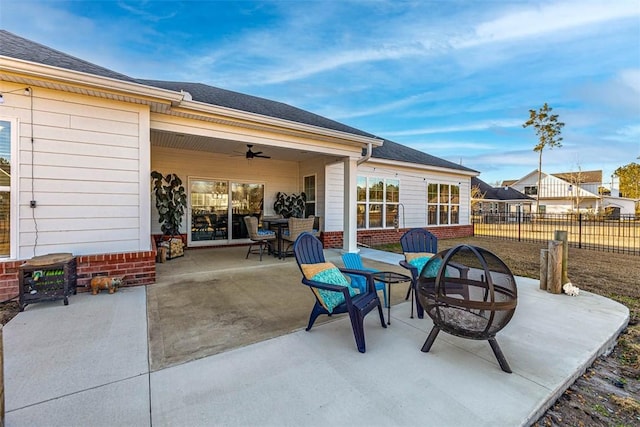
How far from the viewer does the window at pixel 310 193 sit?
9383 mm

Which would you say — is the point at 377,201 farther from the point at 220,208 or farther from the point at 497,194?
the point at 497,194

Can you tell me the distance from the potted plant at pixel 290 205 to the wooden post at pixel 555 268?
22.5ft

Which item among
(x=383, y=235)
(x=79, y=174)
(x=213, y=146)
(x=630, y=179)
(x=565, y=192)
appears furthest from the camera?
(x=630, y=179)

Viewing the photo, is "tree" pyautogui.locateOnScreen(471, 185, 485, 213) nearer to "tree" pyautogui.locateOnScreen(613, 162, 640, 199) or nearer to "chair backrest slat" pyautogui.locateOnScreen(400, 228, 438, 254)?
"chair backrest slat" pyautogui.locateOnScreen(400, 228, 438, 254)

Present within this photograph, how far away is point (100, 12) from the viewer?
20.6ft

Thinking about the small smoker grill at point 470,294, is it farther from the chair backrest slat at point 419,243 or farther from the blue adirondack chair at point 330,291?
the chair backrest slat at point 419,243

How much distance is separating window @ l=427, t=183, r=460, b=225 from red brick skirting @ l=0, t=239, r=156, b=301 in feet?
34.2

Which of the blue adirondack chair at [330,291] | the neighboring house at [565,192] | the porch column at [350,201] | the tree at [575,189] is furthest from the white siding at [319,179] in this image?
the tree at [575,189]

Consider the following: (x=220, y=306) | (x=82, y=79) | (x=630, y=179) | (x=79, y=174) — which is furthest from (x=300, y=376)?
(x=630, y=179)

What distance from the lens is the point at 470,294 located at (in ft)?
9.09

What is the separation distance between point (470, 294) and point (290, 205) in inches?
290

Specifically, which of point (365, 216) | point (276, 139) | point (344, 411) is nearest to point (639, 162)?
point (365, 216)

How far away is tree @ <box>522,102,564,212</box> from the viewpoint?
26.2 m

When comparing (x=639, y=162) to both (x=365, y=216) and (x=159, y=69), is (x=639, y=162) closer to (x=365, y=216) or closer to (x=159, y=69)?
(x=365, y=216)
